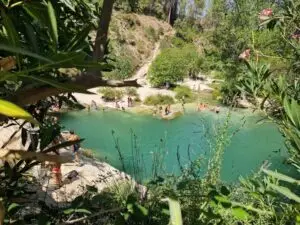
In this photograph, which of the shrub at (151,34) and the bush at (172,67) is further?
the shrub at (151,34)

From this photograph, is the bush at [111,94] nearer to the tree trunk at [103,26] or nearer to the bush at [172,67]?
the bush at [172,67]

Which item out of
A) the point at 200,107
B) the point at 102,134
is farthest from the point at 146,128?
the point at 200,107

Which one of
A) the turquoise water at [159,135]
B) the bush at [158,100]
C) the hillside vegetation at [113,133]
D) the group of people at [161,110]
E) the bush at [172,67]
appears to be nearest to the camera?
the hillside vegetation at [113,133]

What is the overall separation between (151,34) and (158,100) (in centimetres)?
1734

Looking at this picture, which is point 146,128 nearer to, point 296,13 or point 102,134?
point 102,134

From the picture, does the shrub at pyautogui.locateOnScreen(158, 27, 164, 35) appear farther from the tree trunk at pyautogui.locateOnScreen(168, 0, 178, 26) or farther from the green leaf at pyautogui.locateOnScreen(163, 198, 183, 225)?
the green leaf at pyautogui.locateOnScreen(163, 198, 183, 225)

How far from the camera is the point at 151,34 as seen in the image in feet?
136

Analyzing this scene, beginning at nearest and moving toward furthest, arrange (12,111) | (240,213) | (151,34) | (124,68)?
(12,111), (240,213), (124,68), (151,34)

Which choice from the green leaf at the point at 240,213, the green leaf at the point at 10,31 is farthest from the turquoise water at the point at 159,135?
the green leaf at the point at 10,31

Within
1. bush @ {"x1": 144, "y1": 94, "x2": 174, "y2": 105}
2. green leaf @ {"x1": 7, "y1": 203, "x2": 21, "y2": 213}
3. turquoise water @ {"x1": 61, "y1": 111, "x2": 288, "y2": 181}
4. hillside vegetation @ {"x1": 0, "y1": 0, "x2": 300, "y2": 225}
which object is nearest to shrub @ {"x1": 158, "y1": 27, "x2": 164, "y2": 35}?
bush @ {"x1": 144, "y1": 94, "x2": 174, "y2": 105}

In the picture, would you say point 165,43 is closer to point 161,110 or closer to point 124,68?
point 124,68

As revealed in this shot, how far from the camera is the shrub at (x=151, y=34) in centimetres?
4115

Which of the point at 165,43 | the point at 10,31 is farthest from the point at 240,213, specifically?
the point at 165,43

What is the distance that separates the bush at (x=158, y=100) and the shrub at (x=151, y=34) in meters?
16.0
